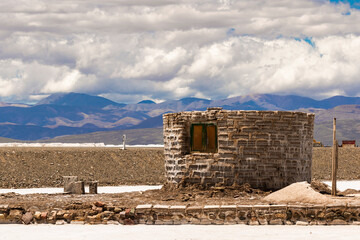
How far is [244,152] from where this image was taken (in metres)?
19.9

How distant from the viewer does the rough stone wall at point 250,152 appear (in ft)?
65.4

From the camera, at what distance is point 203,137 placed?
2067 centimetres

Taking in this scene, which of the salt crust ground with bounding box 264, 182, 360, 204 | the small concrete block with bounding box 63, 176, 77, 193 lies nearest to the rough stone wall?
the salt crust ground with bounding box 264, 182, 360, 204

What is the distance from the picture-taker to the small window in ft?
67.3

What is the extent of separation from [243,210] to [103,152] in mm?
26791

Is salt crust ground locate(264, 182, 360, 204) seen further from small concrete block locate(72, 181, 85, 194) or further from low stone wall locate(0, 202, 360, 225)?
small concrete block locate(72, 181, 85, 194)

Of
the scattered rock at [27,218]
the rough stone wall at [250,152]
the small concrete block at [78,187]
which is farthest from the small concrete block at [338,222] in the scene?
the small concrete block at [78,187]

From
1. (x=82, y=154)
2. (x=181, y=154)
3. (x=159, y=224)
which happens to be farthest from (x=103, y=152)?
(x=159, y=224)

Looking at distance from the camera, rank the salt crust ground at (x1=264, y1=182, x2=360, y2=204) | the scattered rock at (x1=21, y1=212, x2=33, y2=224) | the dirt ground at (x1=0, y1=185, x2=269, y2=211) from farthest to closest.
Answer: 1. the dirt ground at (x1=0, y1=185, x2=269, y2=211)
2. the scattered rock at (x1=21, y1=212, x2=33, y2=224)
3. the salt crust ground at (x1=264, y1=182, x2=360, y2=204)

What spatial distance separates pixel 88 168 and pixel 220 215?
22.5 meters
